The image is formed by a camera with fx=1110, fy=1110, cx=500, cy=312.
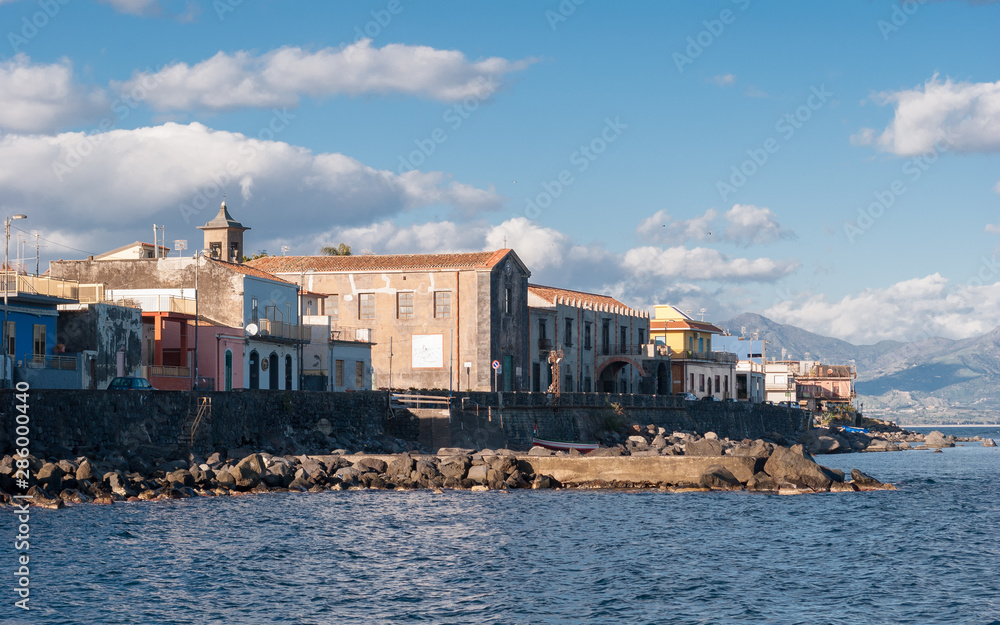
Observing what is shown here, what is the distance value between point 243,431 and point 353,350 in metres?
18.9

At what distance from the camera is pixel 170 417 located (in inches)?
1619

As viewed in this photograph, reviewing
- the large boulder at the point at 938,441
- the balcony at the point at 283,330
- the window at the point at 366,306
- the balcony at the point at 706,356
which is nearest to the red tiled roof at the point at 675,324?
the balcony at the point at 706,356

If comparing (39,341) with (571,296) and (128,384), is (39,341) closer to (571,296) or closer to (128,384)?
(128,384)

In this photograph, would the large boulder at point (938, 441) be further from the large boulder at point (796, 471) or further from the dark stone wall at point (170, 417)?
the dark stone wall at point (170, 417)

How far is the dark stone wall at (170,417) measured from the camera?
3653cm

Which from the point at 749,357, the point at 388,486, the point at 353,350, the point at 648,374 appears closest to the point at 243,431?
the point at 388,486

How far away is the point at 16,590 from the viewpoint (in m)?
22.2

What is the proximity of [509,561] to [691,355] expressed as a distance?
63340mm

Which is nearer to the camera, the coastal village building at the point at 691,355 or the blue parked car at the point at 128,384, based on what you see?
the blue parked car at the point at 128,384

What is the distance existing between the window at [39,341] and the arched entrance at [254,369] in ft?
40.6

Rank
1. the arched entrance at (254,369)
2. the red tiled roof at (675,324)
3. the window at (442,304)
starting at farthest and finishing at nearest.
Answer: the red tiled roof at (675,324) → the window at (442,304) → the arched entrance at (254,369)

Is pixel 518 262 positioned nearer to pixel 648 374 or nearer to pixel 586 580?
pixel 648 374

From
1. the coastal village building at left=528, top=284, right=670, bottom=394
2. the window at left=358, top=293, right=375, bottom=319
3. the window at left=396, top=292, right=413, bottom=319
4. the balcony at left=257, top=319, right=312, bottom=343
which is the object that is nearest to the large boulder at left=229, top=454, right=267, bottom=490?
the balcony at left=257, top=319, right=312, bottom=343

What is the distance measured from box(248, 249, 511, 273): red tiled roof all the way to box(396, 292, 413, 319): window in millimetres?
1617
